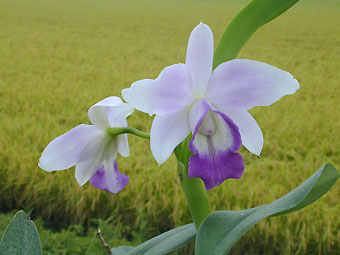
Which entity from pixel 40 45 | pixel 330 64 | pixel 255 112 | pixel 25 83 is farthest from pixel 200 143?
pixel 40 45

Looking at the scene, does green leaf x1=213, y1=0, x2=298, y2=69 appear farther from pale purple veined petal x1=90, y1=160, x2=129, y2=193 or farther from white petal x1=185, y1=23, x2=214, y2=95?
pale purple veined petal x1=90, y1=160, x2=129, y2=193

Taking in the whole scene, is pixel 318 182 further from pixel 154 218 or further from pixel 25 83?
pixel 25 83

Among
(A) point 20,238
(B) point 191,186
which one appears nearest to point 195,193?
(B) point 191,186

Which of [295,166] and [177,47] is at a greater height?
[177,47]

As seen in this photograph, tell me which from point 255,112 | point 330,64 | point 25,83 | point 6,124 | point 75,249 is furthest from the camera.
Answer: point 330,64

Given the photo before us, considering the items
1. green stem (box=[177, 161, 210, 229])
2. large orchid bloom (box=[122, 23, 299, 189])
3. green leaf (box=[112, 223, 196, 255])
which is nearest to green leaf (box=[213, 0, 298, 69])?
large orchid bloom (box=[122, 23, 299, 189])

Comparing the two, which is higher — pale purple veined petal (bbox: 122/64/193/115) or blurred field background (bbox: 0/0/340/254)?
pale purple veined petal (bbox: 122/64/193/115)

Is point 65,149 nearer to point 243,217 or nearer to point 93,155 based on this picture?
point 93,155

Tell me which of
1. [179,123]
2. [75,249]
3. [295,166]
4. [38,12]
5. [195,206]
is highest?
[38,12]
